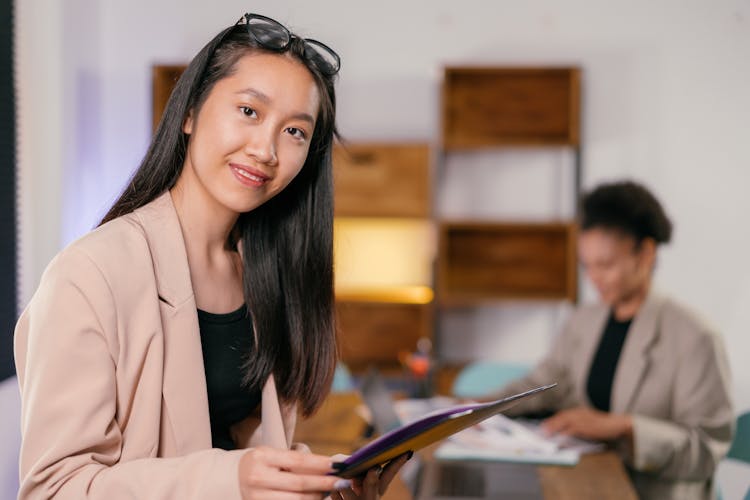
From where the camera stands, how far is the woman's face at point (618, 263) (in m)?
2.69

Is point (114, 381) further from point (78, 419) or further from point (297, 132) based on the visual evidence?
point (297, 132)

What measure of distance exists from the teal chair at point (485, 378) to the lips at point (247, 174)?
2262 mm

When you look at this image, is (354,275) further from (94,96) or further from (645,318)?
(645,318)

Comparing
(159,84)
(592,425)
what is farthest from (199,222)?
(159,84)

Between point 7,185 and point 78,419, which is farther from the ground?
point 7,185

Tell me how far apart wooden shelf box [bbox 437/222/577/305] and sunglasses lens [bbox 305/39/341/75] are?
2.96m

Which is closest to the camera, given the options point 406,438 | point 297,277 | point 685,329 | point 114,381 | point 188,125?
point 406,438

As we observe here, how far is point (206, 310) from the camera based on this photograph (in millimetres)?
1362

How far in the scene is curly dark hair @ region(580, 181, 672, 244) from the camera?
8.88ft

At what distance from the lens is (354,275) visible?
466 centimetres

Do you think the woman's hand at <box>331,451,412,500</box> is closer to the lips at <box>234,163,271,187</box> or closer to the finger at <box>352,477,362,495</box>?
the finger at <box>352,477,362,495</box>

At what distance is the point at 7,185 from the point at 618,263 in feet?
8.11

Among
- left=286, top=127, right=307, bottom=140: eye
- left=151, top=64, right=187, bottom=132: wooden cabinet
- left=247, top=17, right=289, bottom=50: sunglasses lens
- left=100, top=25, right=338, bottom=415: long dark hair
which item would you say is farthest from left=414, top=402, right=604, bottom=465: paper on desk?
left=151, top=64, right=187, bottom=132: wooden cabinet

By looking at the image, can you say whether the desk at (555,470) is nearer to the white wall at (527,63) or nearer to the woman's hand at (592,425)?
the woman's hand at (592,425)
